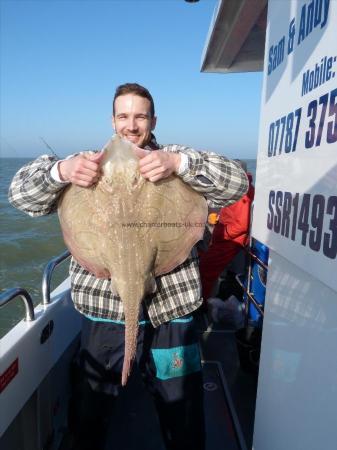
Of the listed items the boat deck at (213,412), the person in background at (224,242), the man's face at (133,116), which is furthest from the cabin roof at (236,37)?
the boat deck at (213,412)

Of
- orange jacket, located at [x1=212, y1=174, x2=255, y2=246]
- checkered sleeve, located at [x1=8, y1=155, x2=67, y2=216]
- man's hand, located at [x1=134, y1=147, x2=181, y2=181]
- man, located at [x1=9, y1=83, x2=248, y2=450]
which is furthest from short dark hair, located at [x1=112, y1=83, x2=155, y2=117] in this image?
orange jacket, located at [x1=212, y1=174, x2=255, y2=246]

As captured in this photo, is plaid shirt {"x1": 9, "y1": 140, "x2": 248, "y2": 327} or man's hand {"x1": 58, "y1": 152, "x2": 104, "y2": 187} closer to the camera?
man's hand {"x1": 58, "y1": 152, "x2": 104, "y2": 187}

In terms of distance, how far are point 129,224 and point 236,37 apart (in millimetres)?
3278

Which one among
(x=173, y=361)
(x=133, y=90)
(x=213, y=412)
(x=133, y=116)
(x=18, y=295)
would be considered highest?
(x=133, y=90)

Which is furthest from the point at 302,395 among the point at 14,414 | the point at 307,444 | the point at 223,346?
the point at 223,346

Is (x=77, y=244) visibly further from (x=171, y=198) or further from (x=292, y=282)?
(x=292, y=282)

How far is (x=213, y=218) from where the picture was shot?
4.28 m

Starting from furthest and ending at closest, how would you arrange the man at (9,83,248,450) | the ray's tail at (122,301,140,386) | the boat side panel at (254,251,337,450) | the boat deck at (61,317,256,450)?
the boat deck at (61,317,256,450) < the man at (9,83,248,450) < the ray's tail at (122,301,140,386) < the boat side panel at (254,251,337,450)

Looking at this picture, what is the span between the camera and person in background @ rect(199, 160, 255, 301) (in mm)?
5043

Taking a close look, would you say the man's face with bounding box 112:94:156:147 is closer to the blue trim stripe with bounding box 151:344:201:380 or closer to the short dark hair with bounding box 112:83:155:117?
the short dark hair with bounding box 112:83:155:117

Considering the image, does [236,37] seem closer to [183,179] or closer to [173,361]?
[183,179]

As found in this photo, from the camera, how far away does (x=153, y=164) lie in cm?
173

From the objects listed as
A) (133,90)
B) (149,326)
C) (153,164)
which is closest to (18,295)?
(149,326)

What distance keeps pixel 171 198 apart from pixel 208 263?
11.2ft
